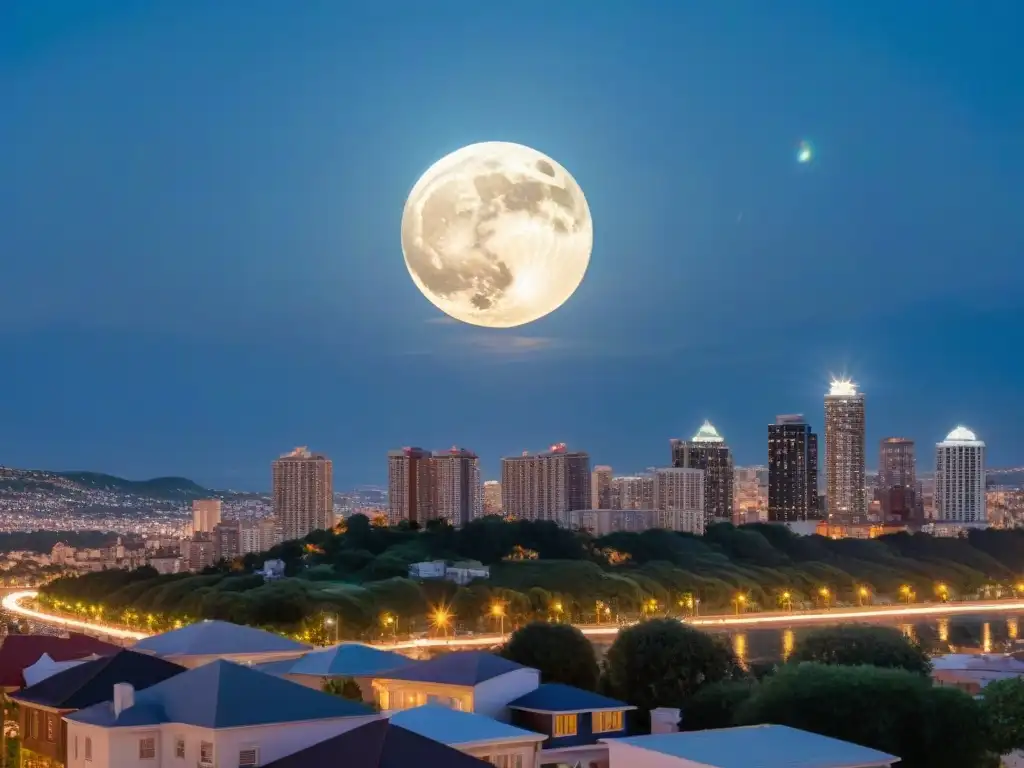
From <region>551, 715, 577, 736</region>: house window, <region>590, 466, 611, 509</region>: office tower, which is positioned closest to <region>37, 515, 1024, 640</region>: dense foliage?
<region>551, 715, 577, 736</region>: house window

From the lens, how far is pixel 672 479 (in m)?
134

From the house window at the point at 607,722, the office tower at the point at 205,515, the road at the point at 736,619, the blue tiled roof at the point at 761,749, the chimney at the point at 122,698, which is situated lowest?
the office tower at the point at 205,515

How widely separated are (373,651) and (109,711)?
806 centimetres

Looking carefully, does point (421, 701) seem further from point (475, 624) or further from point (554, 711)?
point (475, 624)

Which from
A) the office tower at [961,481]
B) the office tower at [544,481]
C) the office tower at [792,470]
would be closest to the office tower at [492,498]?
the office tower at [544,481]

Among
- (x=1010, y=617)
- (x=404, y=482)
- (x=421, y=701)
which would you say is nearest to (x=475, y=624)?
(x=1010, y=617)

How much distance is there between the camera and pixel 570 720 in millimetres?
19922

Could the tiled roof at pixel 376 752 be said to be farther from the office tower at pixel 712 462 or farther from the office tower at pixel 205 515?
the office tower at pixel 205 515

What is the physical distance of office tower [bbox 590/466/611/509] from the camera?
13950 centimetres

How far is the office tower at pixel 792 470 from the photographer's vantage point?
149500mm

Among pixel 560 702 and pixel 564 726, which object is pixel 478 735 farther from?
pixel 560 702

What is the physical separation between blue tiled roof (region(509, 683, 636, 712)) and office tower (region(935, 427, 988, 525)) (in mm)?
139393

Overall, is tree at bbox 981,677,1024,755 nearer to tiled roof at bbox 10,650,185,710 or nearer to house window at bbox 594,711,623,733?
house window at bbox 594,711,623,733

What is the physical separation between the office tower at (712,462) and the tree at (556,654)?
110m
